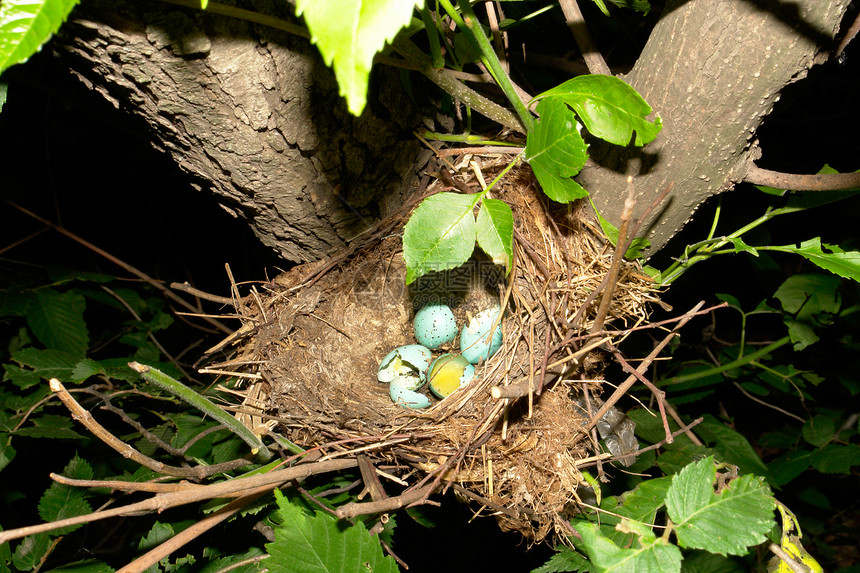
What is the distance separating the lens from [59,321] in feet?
4.75

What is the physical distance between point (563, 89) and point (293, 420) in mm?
833

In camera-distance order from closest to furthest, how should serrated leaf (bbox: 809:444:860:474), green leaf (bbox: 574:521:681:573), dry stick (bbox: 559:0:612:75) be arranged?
green leaf (bbox: 574:521:681:573) → dry stick (bbox: 559:0:612:75) → serrated leaf (bbox: 809:444:860:474)

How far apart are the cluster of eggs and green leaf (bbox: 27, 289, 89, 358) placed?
3.03 feet

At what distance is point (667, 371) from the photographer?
5.37 ft

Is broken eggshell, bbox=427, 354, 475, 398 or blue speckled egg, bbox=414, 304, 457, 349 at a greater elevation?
blue speckled egg, bbox=414, 304, 457, 349

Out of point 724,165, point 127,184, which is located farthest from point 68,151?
point 724,165

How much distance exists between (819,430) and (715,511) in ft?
4.72

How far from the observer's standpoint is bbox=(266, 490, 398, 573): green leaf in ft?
2.60

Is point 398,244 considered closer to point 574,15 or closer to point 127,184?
point 574,15

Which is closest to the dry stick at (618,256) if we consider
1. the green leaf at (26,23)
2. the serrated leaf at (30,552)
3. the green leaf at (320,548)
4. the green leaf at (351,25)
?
the green leaf at (351,25)

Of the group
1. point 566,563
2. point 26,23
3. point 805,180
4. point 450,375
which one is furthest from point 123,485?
point 805,180

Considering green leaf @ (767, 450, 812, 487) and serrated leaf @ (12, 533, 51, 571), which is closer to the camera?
serrated leaf @ (12, 533, 51, 571)

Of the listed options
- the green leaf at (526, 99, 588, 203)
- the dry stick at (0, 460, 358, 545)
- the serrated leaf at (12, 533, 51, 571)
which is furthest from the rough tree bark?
Result: the serrated leaf at (12, 533, 51, 571)

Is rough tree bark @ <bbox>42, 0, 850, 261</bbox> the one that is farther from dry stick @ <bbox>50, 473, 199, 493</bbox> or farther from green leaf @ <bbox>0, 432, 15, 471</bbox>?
green leaf @ <bbox>0, 432, 15, 471</bbox>
